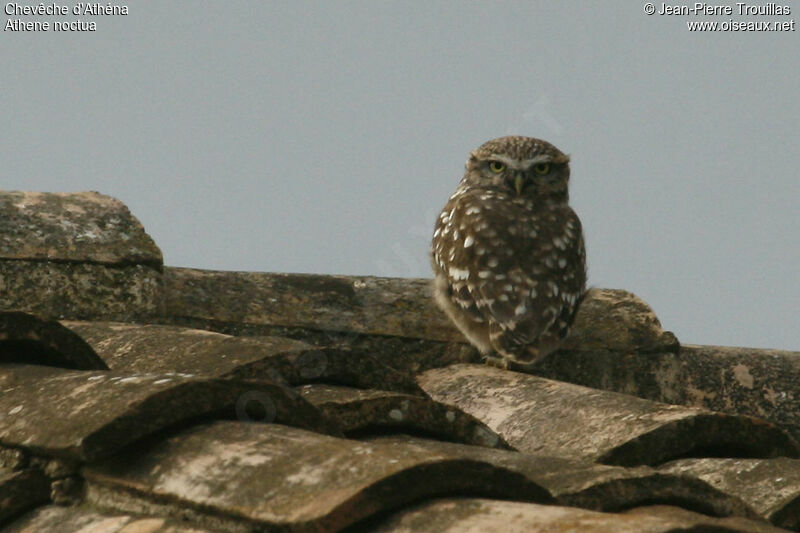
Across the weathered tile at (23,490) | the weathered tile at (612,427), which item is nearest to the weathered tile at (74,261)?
the weathered tile at (612,427)

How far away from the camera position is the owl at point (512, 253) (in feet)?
20.5

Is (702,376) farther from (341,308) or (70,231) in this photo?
(70,231)

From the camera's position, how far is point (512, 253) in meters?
6.78

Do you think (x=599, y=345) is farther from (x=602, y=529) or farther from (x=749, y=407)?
(x=602, y=529)

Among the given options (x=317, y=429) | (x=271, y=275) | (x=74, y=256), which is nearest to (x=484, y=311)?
(x=271, y=275)

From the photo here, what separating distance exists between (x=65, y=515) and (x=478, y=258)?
4.47m

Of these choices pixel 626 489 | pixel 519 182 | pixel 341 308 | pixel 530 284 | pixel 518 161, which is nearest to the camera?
pixel 626 489

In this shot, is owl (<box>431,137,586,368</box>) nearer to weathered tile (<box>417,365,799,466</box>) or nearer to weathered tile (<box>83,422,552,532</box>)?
weathered tile (<box>417,365,799,466</box>)

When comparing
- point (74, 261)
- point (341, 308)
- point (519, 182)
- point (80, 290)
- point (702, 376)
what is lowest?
point (702, 376)

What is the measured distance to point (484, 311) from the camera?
6.48m

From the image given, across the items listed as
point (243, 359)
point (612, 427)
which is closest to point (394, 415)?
point (243, 359)

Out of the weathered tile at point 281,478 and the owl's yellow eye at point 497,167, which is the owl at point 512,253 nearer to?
the owl's yellow eye at point 497,167

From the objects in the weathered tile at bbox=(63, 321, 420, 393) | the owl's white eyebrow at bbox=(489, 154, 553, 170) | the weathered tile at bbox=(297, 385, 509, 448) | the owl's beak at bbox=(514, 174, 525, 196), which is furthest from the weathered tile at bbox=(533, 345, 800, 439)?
the weathered tile at bbox=(297, 385, 509, 448)

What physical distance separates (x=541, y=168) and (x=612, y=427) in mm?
3771
